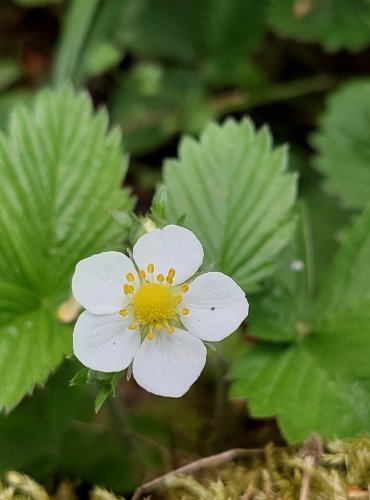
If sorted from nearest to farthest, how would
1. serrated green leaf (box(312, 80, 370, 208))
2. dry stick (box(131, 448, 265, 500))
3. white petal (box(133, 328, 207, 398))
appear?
white petal (box(133, 328, 207, 398)), dry stick (box(131, 448, 265, 500)), serrated green leaf (box(312, 80, 370, 208))

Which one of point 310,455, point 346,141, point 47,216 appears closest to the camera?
point 310,455

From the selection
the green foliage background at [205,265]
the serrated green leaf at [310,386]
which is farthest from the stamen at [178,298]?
the serrated green leaf at [310,386]

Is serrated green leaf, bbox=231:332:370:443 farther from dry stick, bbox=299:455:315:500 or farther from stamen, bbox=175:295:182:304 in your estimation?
stamen, bbox=175:295:182:304

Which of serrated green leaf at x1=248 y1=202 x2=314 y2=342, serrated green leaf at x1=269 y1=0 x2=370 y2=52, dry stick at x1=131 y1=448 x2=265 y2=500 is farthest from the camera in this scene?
serrated green leaf at x1=269 y1=0 x2=370 y2=52

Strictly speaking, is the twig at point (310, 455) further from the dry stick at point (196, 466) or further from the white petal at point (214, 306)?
the white petal at point (214, 306)

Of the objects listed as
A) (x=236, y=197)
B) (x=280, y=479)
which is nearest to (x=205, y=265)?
(x=236, y=197)

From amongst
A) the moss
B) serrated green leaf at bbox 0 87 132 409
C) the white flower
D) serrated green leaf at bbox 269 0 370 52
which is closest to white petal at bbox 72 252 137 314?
the white flower

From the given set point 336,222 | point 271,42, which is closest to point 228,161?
point 336,222

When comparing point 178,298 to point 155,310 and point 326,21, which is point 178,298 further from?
point 326,21
